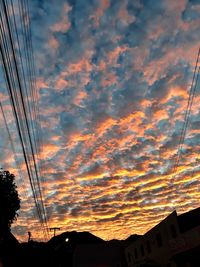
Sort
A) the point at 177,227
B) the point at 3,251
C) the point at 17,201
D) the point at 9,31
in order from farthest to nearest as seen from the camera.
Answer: the point at 17,201 < the point at 177,227 < the point at 3,251 < the point at 9,31

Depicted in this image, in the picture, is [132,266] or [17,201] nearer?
[17,201]

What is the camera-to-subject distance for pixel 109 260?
55500 millimetres

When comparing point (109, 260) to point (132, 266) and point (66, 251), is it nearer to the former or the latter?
point (132, 266)

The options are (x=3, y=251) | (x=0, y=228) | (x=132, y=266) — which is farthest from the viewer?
(x=132, y=266)

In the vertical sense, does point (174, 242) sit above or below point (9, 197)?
below

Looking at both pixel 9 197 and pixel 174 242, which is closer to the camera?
pixel 174 242

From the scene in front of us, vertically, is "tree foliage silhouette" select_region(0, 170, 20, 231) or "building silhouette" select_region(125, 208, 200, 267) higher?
"tree foliage silhouette" select_region(0, 170, 20, 231)

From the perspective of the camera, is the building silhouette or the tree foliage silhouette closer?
the building silhouette

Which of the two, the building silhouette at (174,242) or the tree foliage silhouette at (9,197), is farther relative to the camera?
the tree foliage silhouette at (9,197)

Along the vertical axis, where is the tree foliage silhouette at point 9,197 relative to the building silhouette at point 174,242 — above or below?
above

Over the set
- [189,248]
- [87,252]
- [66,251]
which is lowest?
[189,248]

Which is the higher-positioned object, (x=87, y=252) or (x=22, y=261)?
(x=87, y=252)

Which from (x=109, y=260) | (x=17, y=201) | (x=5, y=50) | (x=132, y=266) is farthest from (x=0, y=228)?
(x=109, y=260)

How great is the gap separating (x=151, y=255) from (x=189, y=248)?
11.0 meters
